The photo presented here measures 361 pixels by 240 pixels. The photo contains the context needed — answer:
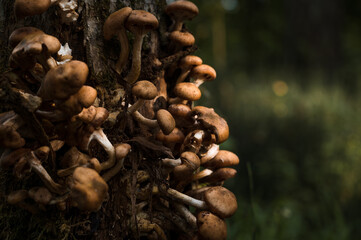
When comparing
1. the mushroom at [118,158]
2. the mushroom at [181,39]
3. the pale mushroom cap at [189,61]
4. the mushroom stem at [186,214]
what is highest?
the mushroom at [181,39]

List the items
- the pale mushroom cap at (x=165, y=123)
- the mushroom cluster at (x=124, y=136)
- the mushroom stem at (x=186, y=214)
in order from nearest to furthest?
the mushroom cluster at (x=124, y=136)
the pale mushroom cap at (x=165, y=123)
the mushroom stem at (x=186, y=214)

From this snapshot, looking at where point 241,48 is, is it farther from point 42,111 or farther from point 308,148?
point 42,111

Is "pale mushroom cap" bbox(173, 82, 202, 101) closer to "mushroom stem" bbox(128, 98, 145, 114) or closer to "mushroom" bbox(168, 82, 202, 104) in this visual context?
"mushroom" bbox(168, 82, 202, 104)

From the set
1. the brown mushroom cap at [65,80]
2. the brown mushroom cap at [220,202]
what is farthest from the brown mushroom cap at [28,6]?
the brown mushroom cap at [220,202]

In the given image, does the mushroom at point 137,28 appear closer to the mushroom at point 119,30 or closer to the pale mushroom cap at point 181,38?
the mushroom at point 119,30

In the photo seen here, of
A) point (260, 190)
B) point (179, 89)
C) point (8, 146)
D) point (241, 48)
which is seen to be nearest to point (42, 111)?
point (8, 146)

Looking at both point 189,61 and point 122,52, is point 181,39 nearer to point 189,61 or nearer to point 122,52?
point 189,61
